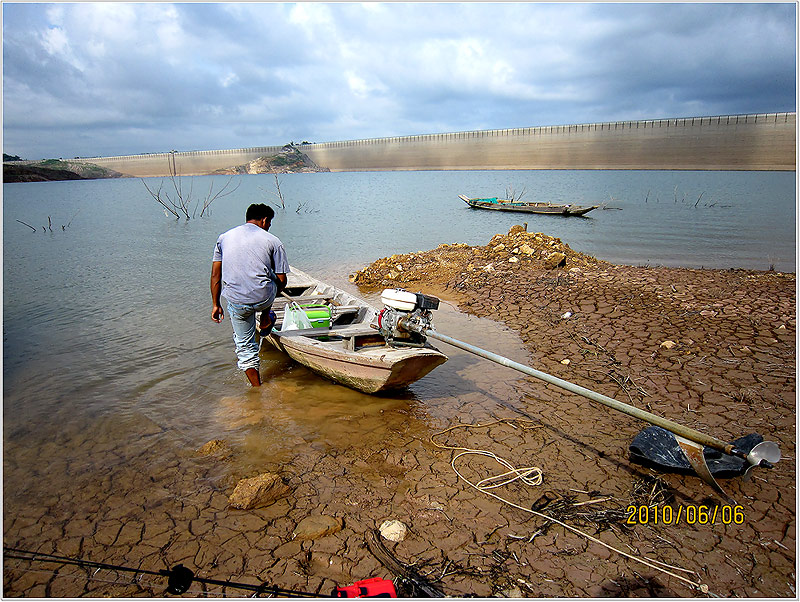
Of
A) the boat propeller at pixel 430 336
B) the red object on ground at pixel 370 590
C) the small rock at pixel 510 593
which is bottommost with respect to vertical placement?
the small rock at pixel 510 593

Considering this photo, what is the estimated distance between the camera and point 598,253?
15.6 meters

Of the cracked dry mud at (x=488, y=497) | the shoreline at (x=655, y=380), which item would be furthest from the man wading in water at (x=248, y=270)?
the shoreline at (x=655, y=380)

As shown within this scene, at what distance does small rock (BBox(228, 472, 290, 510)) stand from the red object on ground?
1174 millimetres

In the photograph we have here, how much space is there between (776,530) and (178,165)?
122 metres

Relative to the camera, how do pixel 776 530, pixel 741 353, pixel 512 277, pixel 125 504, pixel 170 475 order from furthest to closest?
pixel 512 277 < pixel 741 353 < pixel 170 475 < pixel 125 504 < pixel 776 530

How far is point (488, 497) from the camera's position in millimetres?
3531

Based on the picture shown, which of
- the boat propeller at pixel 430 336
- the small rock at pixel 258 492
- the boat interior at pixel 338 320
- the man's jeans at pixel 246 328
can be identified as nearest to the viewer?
the boat propeller at pixel 430 336

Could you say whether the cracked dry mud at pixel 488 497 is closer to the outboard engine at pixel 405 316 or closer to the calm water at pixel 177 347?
the calm water at pixel 177 347

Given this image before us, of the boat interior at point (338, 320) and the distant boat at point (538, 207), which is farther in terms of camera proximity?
the distant boat at point (538, 207)

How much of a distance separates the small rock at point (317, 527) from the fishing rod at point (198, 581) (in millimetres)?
435

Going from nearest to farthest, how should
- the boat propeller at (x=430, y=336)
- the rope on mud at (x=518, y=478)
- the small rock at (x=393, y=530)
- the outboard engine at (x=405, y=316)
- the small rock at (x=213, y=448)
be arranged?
the rope on mud at (x=518, y=478) → the small rock at (x=393, y=530) → the boat propeller at (x=430, y=336) → the small rock at (x=213, y=448) → the outboard engine at (x=405, y=316)

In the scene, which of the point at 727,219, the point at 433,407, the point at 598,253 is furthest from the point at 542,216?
the point at 433,407

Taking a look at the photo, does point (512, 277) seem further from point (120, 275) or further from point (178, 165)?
point (178, 165)

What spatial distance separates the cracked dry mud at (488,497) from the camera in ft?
9.24
